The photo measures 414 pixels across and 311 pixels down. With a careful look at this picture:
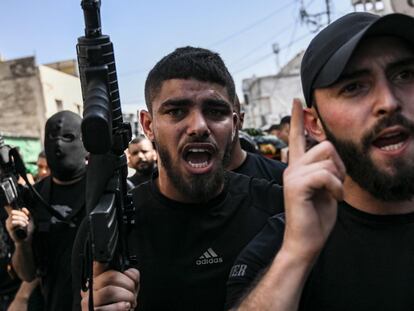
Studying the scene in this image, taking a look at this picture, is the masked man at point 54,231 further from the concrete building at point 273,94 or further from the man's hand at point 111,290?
the concrete building at point 273,94

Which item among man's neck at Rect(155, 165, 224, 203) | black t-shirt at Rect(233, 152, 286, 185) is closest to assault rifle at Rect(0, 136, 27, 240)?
man's neck at Rect(155, 165, 224, 203)

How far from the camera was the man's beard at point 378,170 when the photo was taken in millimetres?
1539

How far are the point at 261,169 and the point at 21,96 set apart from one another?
2534 cm

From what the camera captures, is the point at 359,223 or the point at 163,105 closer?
the point at 359,223

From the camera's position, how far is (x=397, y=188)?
1565mm

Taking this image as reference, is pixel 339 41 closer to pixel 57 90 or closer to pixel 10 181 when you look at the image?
pixel 10 181

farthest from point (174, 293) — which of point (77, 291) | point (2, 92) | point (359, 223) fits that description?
point (2, 92)

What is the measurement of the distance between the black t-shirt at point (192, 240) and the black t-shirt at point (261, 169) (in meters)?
0.91

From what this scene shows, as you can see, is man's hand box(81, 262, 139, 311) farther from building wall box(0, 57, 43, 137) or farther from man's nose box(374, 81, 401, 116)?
building wall box(0, 57, 43, 137)

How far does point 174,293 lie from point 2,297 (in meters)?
2.78

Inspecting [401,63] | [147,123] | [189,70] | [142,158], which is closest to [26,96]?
[142,158]

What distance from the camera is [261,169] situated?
3.52 metres

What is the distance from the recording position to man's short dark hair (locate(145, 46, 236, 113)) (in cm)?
241

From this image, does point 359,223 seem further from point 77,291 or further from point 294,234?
point 77,291
